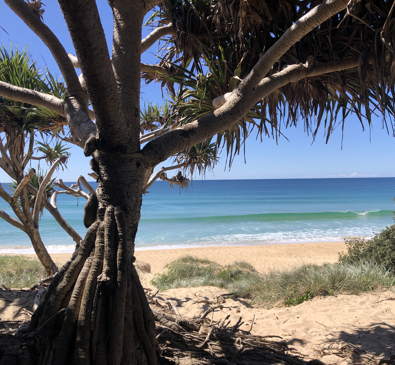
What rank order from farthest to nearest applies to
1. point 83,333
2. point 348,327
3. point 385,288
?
point 385,288
point 348,327
point 83,333

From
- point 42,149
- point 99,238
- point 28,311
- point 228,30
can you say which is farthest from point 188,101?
point 42,149

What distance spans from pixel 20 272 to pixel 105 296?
9951 millimetres

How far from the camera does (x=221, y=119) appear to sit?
8.18 ft

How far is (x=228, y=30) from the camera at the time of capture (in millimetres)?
3068

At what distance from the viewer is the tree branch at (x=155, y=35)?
3400 mm

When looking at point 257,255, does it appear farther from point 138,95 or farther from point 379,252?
point 138,95

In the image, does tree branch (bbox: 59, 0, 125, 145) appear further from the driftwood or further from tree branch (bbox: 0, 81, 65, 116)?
the driftwood

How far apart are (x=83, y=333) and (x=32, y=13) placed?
7.82ft

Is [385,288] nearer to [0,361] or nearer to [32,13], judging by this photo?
[0,361]

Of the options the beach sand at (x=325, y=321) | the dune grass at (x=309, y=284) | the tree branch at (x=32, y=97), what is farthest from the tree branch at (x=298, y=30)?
the dune grass at (x=309, y=284)

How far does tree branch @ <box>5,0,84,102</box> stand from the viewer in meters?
2.58

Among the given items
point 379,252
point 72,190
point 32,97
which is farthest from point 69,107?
point 379,252

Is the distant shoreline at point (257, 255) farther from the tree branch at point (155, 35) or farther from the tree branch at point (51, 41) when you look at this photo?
the tree branch at point (51, 41)

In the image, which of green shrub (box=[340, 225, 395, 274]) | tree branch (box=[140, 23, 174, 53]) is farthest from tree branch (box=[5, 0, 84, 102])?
green shrub (box=[340, 225, 395, 274])
